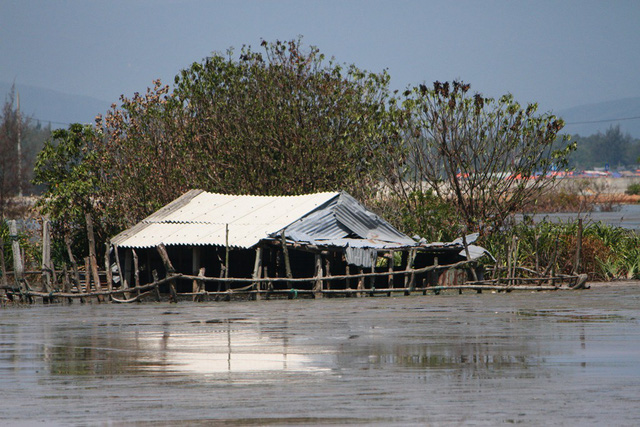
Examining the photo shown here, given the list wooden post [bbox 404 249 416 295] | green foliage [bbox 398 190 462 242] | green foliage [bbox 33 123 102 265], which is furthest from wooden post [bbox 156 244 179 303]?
green foliage [bbox 33 123 102 265]

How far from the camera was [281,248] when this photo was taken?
2433 cm

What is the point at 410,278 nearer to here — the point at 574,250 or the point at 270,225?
the point at 270,225

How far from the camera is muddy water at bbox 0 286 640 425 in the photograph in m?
8.44

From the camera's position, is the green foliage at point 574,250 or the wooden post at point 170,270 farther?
the green foliage at point 574,250

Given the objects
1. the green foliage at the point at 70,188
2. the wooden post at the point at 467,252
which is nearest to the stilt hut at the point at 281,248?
the wooden post at the point at 467,252

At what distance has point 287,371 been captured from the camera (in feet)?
36.0

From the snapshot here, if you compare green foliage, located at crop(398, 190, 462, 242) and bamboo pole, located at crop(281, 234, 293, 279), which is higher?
green foliage, located at crop(398, 190, 462, 242)

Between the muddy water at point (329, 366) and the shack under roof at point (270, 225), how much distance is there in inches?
153

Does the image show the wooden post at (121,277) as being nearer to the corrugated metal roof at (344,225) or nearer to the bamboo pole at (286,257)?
the bamboo pole at (286,257)

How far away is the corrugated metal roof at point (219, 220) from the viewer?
24.1 m

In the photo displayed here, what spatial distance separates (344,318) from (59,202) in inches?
681

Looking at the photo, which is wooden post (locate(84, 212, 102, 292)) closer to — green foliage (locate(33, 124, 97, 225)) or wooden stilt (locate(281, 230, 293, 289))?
wooden stilt (locate(281, 230, 293, 289))

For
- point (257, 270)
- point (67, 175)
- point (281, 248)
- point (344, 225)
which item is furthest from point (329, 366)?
point (67, 175)

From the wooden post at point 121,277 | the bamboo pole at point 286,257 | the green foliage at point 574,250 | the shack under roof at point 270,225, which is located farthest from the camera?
the green foliage at point 574,250
